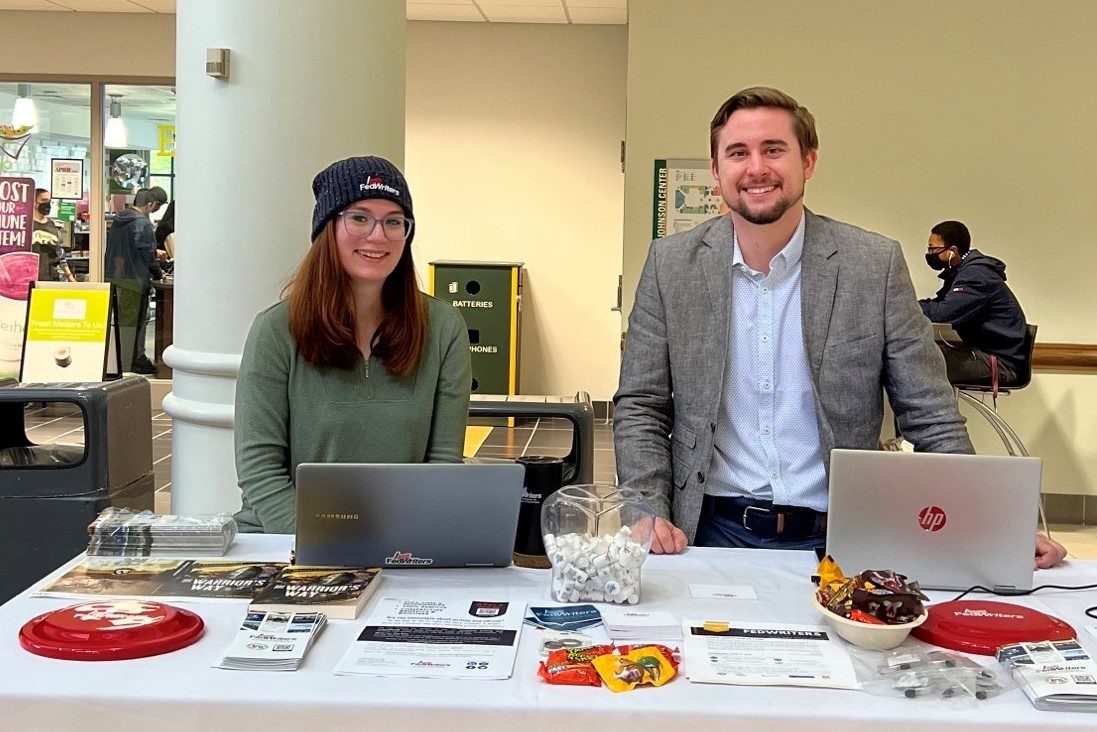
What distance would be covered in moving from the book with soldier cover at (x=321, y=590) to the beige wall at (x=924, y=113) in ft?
13.0

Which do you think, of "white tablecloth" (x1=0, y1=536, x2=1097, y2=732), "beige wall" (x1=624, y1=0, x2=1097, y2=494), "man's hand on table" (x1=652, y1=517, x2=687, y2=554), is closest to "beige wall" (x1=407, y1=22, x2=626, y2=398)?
"beige wall" (x1=624, y1=0, x2=1097, y2=494)

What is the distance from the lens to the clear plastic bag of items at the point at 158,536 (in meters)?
2.05

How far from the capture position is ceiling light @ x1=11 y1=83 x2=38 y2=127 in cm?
958

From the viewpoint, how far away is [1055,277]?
5.86 m

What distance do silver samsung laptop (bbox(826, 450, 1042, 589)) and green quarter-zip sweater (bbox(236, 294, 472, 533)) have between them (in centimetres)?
102

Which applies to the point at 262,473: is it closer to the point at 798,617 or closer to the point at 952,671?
the point at 798,617

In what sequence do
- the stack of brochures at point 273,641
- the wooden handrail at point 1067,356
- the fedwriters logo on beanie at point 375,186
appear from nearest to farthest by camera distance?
the stack of brochures at point 273,641 → the fedwriters logo on beanie at point 375,186 → the wooden handrail at point 1067,356

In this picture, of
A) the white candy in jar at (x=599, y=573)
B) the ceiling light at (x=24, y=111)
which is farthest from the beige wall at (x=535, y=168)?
the white candy in jar at (x=599, y=573)

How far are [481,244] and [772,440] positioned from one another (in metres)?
7.17

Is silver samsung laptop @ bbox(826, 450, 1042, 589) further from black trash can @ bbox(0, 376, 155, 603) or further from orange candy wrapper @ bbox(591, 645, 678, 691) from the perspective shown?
black trash can @ bbox(0, 376, 155, 603)

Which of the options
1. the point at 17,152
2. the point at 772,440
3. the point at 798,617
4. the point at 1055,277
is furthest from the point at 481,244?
the point at 798,617

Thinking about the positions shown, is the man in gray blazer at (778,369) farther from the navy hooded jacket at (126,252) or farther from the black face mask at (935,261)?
the navy hooded jacket at (126,252)

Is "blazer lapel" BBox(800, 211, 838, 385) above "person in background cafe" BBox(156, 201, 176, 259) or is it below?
below

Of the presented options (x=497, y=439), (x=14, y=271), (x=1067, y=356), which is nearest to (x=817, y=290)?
(x=14, y=271)
